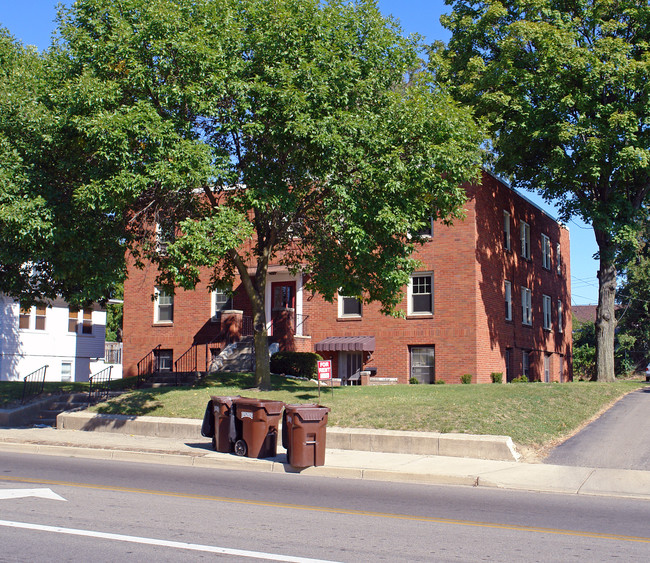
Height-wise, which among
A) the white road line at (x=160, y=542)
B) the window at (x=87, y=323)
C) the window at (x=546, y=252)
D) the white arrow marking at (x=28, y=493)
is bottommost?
the white arrow marking at (x=28, y=493)

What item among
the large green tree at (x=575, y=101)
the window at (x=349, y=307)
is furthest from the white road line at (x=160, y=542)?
the window at (x=349, y=307)

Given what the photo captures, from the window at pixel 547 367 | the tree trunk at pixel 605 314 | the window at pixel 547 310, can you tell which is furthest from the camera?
the window at pixel 547 310

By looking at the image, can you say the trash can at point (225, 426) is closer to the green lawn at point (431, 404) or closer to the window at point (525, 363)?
the green lawn at point (431, 404)

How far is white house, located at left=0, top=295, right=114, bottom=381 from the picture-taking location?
36.6 metres

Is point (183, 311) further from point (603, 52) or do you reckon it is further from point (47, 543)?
point (47, 543)

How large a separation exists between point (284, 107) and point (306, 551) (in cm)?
1117

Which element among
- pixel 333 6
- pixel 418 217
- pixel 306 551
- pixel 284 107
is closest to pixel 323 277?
pixel 418 217

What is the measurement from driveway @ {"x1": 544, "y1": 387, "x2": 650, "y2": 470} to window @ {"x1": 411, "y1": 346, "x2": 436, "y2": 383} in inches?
338

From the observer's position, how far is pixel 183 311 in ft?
101

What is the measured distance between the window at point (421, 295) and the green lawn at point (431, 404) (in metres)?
6.16

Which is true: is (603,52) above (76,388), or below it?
above

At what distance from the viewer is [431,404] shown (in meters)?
16.4

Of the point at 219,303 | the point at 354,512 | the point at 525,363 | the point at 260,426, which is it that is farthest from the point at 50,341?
the point at 354,512

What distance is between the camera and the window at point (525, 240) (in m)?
31.5
